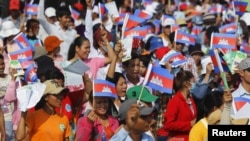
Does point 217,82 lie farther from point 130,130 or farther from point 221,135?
point 221,135

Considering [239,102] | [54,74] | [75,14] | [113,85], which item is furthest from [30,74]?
[75,14]

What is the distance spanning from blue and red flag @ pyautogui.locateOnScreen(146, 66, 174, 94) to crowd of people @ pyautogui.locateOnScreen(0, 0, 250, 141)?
0.05 ft

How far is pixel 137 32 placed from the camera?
1327 cm

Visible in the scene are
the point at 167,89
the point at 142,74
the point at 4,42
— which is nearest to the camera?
the point at 167,89

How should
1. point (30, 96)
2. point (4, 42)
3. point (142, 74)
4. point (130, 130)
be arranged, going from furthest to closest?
point (4, 42), point (142, 74), point (30, 96), point (130, 130)

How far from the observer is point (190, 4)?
23.0 m

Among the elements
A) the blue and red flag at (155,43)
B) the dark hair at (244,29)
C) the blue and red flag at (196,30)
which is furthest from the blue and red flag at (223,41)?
the blue and red flag at (196,30)

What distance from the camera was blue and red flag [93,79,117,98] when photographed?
335 inches

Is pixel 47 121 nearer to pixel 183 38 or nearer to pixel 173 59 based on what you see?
pixel 173 59

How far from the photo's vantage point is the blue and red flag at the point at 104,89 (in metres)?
8.50

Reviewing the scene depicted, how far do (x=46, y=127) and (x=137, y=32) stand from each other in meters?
5.58

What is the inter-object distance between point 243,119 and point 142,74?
288 centimetres

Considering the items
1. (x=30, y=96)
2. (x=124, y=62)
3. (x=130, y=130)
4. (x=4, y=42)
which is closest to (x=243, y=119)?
(x=130, y=130)

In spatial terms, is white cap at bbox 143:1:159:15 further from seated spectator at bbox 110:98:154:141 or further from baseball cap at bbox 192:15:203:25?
seated spectator at bbox 110:98:154:141
